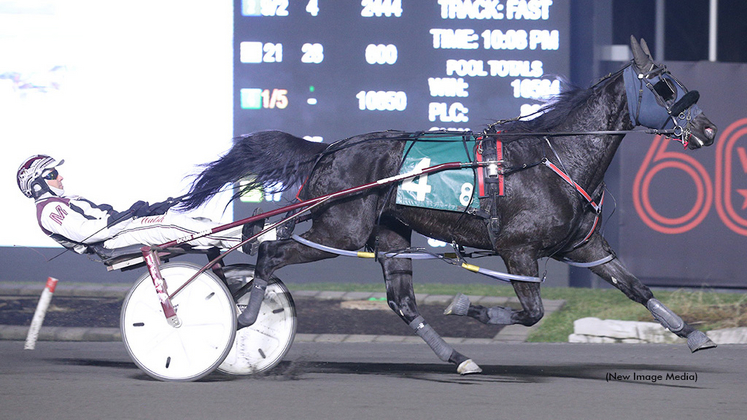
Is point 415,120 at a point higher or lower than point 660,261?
higher

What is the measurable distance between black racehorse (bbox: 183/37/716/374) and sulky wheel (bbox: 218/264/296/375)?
0.85ft

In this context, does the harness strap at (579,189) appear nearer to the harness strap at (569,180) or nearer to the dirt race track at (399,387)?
the harness strap at (569,180)

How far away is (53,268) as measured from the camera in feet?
35.4

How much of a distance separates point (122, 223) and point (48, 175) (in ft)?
1.99

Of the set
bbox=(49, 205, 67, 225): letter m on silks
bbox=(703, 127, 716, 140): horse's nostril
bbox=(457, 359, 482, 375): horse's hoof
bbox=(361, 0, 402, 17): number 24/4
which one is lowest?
bbox=(457, 359, 482, 375): horse's hoof

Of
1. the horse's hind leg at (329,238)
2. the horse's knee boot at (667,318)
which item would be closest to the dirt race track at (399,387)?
A: the horse's knee boot at (667,318)

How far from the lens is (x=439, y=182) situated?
575 centimetres

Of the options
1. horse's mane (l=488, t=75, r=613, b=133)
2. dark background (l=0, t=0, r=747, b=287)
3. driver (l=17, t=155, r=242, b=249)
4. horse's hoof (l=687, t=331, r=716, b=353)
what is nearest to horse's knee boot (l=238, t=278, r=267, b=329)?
driver (l=17, t=155, r=242, b=249)

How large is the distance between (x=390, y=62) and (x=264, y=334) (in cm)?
493

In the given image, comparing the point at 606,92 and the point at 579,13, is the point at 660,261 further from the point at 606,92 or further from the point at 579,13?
the point at 606,92

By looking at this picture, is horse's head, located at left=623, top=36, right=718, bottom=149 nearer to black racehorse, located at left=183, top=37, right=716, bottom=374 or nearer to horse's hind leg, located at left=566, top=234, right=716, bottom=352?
black racehorse, located at left=183, top=37, right=716, bottom=374

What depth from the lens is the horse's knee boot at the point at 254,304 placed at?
5.80 metres

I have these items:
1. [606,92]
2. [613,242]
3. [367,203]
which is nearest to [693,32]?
[613,242]

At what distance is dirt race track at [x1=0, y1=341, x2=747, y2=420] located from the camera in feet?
15.8
